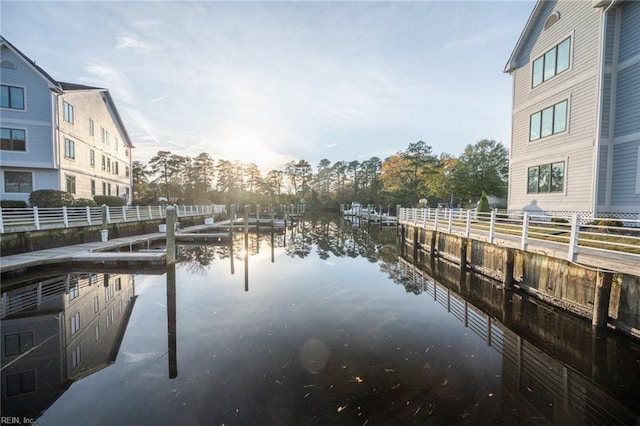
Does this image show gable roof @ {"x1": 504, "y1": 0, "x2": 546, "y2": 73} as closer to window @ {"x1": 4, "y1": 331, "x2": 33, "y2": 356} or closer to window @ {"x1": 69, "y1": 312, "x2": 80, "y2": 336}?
window @ {"x1": 69, "y1": 312, "x2": 80, "y2": 336}

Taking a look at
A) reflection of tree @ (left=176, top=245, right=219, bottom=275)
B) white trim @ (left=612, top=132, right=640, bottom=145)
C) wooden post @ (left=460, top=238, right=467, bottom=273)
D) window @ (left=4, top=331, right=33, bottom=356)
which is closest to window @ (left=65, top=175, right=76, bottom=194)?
reflection of tree @ (left=176, top=245, right=219, bottom=275)

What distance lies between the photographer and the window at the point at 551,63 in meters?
12.9

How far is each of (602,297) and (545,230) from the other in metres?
5.72

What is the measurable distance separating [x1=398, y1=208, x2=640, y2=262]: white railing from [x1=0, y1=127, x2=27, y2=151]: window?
26.3 metres

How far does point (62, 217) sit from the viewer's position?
15375mm

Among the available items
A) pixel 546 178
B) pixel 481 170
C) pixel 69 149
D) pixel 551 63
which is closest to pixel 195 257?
pixel 69 149

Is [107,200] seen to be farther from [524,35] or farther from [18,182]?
[524,35]

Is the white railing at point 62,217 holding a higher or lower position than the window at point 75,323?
higher

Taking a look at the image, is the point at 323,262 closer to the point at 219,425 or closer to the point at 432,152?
the point at 219,425

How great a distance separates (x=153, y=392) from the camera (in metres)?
4.11

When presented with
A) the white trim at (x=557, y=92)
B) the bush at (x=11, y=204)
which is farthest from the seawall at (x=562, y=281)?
the bush at (x=11, y=204)

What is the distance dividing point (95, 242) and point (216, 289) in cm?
1020

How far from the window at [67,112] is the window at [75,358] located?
72.8 feet

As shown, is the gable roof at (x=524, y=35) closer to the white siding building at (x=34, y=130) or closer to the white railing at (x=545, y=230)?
the white railing at (x=545, y=230)
